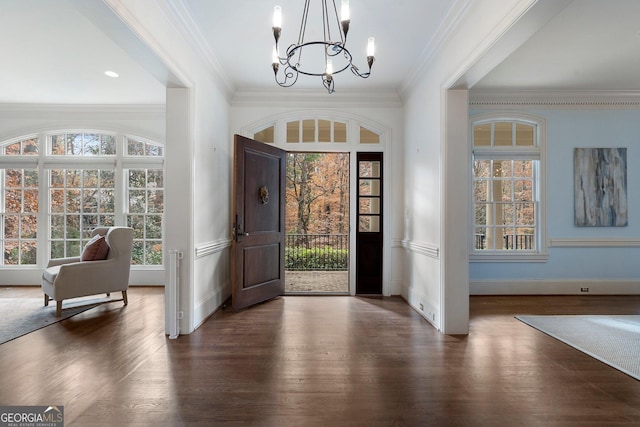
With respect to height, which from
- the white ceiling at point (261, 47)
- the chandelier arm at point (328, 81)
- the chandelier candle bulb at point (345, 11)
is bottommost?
the chandelier arm at point (328, 81)

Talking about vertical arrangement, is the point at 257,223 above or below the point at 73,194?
below

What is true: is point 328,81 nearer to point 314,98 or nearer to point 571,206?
point 314,98

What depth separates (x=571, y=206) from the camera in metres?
4.83

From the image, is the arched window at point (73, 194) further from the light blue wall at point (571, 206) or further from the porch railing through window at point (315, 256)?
the light blue wall at point (571, 206)

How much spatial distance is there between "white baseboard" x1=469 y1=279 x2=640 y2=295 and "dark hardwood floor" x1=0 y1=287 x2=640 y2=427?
121 cm

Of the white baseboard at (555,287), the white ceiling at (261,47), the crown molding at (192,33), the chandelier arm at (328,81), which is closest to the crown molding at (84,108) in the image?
the white ceiling at (261,47)

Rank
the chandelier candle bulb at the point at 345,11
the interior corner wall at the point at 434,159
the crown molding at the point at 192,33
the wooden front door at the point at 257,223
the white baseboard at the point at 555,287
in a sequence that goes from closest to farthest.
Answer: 1. the chandelier candle bulb at the point at 345,11
2. the interior corner wall at the point at 434,159
3. the crown molding at the point at 192,33
4. the wooden front door at the point at 257,223
5. the white baseboard at the point at 555,287

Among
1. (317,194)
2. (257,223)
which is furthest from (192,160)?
(317,194)

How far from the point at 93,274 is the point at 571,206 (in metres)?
6.76

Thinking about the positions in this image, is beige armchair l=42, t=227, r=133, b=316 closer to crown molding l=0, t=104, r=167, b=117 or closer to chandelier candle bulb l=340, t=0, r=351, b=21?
crown molding l=0, t=104, r=167, b=117

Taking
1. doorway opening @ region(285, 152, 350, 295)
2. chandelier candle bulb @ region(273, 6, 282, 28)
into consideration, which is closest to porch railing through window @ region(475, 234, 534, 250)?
chandelier candle bulb @ region(273, 6, 282, 28)

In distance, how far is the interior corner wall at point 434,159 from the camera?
2588 millimetres

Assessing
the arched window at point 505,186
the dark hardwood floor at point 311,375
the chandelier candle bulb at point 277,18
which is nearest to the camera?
the dark hardwood floor at point 311,375

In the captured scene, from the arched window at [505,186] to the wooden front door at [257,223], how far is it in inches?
117
